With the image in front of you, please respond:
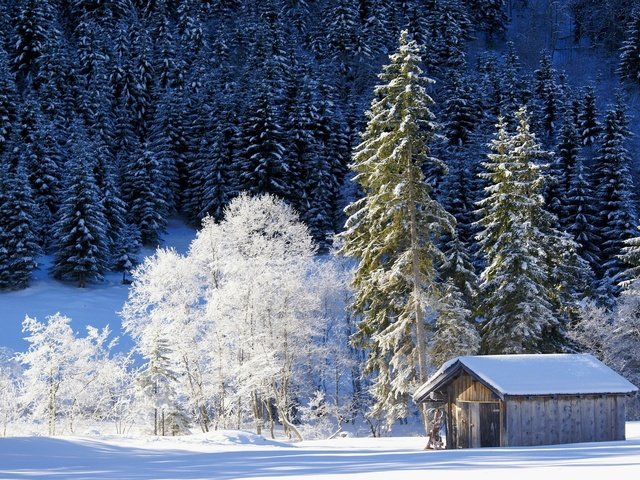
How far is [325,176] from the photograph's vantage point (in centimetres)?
6969

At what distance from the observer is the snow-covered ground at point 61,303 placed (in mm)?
50781

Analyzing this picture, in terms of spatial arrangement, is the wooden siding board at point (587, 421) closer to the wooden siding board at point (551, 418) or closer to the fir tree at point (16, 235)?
the wooden siding board at point (551, 418)

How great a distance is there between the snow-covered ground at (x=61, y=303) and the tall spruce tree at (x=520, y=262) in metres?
27.3

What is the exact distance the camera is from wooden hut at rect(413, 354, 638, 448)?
886 inches

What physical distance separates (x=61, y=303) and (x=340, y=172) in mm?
30833

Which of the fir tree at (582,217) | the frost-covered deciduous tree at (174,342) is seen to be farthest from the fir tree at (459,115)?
the frost-covered deciduous tree at (174,342)

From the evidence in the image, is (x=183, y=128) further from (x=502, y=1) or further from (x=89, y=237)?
(x=502, y=1)

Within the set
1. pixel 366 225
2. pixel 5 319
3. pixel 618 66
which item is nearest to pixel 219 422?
pixel 366 225

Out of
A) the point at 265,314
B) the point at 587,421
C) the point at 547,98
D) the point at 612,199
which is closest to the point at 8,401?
the point at 265,314

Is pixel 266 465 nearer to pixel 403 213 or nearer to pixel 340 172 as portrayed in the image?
pixel 403 213

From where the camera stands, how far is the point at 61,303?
5403 centimetres

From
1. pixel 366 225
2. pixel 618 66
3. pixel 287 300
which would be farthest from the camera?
pixel 618 66

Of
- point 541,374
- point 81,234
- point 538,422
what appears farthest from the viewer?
point 81,234

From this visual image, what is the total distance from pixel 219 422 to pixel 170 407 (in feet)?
9.13
